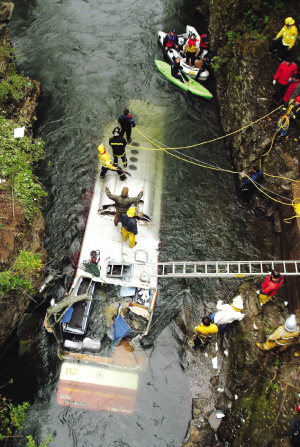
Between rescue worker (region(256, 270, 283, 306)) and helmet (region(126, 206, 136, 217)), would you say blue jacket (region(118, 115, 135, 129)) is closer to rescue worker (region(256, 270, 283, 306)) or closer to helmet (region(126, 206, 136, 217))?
helmet (region(126, 206, 136, 217))

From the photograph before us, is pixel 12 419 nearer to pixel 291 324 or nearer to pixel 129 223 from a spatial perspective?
pixel 129 223

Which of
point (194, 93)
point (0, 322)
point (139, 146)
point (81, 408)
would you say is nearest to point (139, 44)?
point (194, 93)

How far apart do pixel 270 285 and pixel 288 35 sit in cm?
818

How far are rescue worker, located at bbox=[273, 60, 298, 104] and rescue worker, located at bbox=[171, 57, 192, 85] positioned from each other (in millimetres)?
3765

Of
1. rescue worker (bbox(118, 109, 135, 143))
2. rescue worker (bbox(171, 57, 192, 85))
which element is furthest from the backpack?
rescue worker (bbox(171, 57, 192, 85))

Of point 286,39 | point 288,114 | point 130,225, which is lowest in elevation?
point 130,225

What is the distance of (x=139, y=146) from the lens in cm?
1165

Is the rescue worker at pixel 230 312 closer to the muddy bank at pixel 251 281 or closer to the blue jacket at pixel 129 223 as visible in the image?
the muddy bank at pixel 251 281

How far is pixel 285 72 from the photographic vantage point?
411 inches

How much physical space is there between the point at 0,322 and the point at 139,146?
7096mm

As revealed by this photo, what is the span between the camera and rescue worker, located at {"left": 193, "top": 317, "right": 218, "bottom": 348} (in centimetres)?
720

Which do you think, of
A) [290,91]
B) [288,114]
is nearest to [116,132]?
[288,114]

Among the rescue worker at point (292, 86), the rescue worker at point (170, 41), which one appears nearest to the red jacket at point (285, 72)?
the rescue worker at point (292, 86)

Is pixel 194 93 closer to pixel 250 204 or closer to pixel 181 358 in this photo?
pixel 250 204
